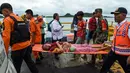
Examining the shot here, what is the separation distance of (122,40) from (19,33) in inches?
76.6

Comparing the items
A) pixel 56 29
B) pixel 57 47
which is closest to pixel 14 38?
pixel 57 47

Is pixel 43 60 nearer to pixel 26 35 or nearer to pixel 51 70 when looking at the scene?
pixel 51 70

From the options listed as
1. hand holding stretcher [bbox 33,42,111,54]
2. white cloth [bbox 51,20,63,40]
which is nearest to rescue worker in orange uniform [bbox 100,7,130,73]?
hand holding stretcher [bbox 33,42,111,54]

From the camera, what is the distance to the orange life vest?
524cm

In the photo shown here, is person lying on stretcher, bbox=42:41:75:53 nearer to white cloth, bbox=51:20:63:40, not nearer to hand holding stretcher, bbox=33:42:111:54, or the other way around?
hand holding stretcher, bbox=33:42:111:54

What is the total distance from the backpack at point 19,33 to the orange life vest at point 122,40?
5.72 feet

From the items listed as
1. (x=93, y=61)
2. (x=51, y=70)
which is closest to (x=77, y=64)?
(x=93, y=61)

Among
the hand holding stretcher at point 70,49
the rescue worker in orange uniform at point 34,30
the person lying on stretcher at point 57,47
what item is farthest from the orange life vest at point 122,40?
the rescue worker in orange uniform at point 34,30

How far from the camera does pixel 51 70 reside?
7949 mm

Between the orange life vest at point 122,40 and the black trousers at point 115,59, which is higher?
the orange life vest at point 122,40

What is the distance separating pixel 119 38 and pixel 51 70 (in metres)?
3.09

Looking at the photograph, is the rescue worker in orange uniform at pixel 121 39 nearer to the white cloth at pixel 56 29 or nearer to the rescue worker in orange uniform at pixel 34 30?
the rescue worker in orange uniform at pixel 34 30

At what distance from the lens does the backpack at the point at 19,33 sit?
5232 millimetres

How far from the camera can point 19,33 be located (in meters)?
5.40
